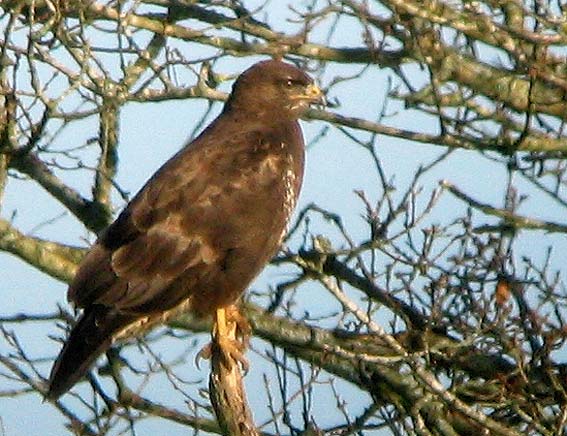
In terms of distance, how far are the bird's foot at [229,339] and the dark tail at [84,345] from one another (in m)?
0.40

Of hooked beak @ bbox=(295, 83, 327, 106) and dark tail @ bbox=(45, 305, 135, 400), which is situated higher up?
hooked beak @ bbox=(295, 83, 327, 106)

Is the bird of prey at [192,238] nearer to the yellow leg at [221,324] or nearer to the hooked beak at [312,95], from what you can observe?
the yellow leg at [221,324]

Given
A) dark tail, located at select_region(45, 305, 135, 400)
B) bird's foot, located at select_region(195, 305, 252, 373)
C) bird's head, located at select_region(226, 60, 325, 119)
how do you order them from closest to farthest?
dark tail, located at select_region(45, 305, 135, 400) < bird's foot, located at select_region(195, 305, 252, 373) < bird's head, located at select_region(226, 60, 325, 119)

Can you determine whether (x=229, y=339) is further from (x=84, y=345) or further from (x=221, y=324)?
(x=84, y=345)

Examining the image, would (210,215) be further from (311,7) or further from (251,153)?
(311,7)

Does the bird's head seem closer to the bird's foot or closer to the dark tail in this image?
the bird's foot

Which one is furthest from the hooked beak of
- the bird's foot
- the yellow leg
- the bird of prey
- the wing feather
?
the yellow leg

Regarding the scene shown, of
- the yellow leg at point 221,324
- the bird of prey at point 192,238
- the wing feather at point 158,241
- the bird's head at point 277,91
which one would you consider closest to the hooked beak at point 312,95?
the bird's head at point 277,91

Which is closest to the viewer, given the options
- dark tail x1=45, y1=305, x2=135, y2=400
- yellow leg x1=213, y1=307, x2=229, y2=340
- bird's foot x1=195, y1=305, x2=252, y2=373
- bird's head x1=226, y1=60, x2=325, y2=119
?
dark tail x1=45, y1=305, x2=135, y2=400

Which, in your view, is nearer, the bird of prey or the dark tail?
the dark tail

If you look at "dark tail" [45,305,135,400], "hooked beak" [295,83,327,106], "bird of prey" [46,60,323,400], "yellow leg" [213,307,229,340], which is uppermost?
"hooked beak" [295,83,327,106]

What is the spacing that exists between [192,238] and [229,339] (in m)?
0.49

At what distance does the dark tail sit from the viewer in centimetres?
865

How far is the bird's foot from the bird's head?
1.04 metres
